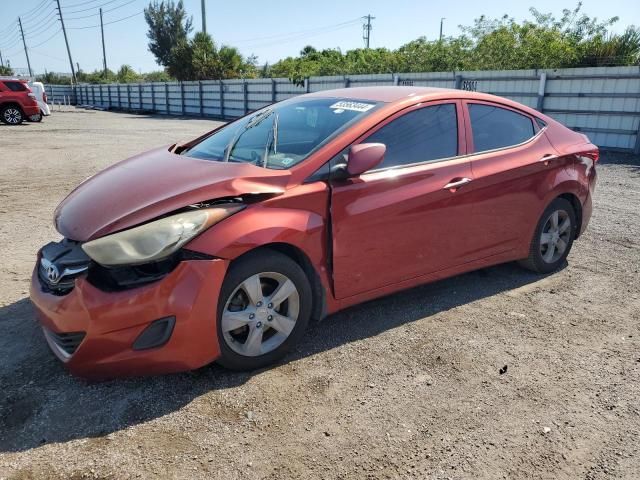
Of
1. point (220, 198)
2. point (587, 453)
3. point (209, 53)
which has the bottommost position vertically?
point (587, 453)

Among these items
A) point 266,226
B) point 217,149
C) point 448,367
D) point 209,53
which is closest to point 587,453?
point 448,367

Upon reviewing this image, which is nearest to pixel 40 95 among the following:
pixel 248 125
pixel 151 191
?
pixel 248 125

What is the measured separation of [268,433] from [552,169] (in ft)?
10.5

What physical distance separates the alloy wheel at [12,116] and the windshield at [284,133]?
2135 cm

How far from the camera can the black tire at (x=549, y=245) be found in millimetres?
4305

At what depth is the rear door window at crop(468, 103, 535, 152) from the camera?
3.89 metres

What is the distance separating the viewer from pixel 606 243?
5406 millimetres

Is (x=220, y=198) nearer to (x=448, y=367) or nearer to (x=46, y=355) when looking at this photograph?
(x=46, y=355)

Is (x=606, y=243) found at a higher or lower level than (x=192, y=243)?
lower

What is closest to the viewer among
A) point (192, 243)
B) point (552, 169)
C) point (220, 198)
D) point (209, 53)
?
point (192, 243)

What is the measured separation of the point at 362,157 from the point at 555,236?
238 cm

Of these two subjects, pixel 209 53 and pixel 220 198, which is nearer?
pixel 220 198

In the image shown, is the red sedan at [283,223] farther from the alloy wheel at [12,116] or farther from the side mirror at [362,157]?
the alloy wheel at [12,116]

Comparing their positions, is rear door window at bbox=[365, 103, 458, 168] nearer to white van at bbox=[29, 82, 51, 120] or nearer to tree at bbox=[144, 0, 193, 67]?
white van at bbox=[29, 82, 51, 120]
